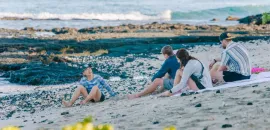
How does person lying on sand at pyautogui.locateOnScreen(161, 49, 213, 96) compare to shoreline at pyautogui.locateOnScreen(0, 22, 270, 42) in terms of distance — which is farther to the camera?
shoreline at pyautogui.locateOnScreen(0, 22, 270, 42)

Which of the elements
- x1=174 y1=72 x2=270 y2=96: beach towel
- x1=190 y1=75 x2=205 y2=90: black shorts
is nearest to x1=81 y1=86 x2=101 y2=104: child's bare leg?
x1=174 y1=72 x2=270 y2=96: beach towel

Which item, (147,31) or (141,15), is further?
(141,15)

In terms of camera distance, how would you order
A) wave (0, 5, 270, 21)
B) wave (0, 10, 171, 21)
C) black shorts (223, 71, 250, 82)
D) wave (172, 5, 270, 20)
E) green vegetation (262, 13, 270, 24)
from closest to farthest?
A: black shorts (223, 71, 250, 82)
green vegetation (262, 13, 270, 24)
wave (0, 10, 171, 21)
wave (0, 5, 270, 21)
wave (172, 5, 270, 20)

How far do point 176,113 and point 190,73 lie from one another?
2.12 metres

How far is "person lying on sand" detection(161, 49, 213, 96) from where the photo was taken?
432 inches

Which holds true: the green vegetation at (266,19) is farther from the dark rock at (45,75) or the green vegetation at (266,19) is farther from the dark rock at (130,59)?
the dark rock at (45,75)

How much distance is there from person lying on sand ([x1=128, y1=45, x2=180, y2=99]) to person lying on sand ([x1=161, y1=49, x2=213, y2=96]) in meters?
0.73

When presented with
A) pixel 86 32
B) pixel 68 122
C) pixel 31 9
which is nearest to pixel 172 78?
pixel 68 122

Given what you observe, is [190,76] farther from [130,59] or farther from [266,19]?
[266,19]

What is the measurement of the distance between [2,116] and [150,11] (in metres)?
62.3

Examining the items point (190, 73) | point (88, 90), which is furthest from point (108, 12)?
point (190, 73)

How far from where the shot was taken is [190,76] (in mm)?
11086

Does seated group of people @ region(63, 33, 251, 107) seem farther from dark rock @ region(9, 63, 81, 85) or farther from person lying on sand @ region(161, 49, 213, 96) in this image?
dark rock @ region(9, 63, 81, 85)

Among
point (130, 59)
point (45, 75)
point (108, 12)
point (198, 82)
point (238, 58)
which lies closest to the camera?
point (198, 82)
